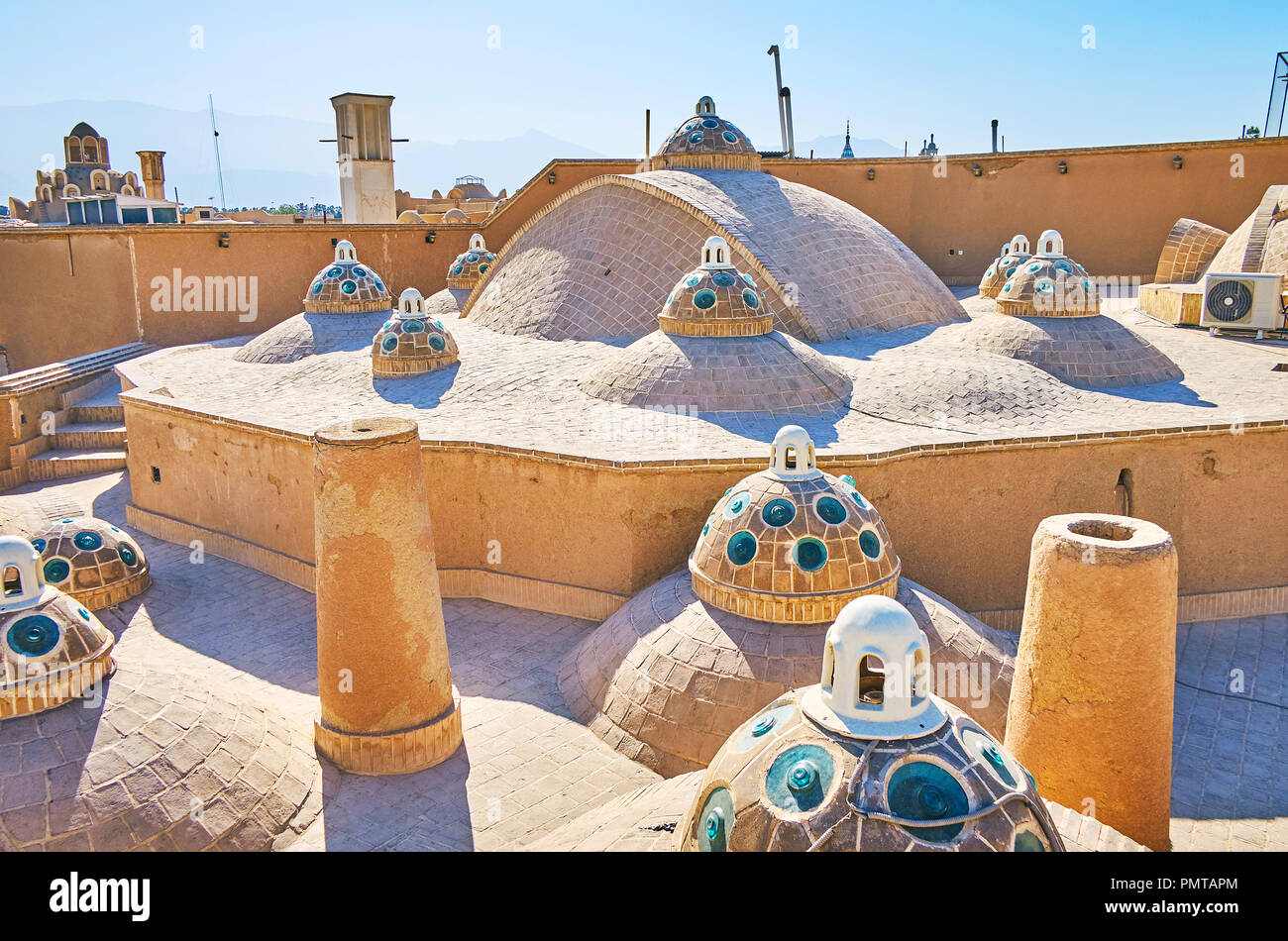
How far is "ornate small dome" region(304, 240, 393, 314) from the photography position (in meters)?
18.2

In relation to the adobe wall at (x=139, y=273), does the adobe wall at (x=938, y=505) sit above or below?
below

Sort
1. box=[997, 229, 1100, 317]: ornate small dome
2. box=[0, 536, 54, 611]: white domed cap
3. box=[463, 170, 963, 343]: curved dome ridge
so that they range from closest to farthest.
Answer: box=[0, 536, 54, 611]: white domed cap, box=[997, 229, 1100, 317]: ornate small dome, box=[463, 170, 963, 343]: curved dome ridge

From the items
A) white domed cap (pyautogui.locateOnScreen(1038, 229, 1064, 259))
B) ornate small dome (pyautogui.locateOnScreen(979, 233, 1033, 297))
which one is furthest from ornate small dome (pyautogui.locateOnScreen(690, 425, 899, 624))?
ornate small dome (pyautogui.locateOnScreen(979, 233, 1033, 297))

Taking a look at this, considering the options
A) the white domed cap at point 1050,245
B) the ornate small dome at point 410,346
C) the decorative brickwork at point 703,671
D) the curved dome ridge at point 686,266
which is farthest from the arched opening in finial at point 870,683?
the white domed cap at point 1050,245

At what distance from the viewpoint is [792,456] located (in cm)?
870

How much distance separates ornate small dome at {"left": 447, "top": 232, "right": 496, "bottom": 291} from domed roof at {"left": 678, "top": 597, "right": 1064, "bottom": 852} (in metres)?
18.5

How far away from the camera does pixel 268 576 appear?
1253 centimetres

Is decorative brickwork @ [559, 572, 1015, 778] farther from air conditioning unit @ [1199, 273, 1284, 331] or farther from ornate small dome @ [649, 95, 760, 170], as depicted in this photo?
ornate small dome @ [649, 95, 760, 170]

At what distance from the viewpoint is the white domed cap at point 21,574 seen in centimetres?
661

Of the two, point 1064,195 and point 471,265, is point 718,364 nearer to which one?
point 471,265

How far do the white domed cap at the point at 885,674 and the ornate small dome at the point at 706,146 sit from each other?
15.0 metres

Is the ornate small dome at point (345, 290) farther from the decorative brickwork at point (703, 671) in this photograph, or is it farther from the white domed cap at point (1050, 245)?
the white domed cap at point (1050, 245)

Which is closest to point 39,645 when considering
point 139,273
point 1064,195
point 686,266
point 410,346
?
point 410,346

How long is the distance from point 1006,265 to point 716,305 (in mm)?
7791
